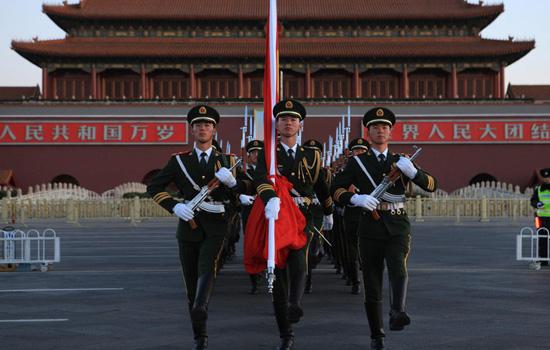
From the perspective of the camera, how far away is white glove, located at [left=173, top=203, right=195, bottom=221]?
5887 millimetres

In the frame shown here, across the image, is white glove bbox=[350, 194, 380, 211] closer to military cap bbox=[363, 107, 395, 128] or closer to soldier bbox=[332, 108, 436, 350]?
soldier bbox=[332, 108, 436, 350]

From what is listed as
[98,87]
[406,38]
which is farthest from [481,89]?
[98,87]

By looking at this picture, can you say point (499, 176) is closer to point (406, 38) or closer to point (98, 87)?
point (406, 38)

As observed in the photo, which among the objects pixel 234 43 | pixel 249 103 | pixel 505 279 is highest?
pixel 234 43

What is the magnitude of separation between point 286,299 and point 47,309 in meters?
2.78

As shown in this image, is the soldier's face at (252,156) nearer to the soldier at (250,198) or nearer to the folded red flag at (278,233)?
the soldier at (250,198)

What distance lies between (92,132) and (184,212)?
28.8 metres

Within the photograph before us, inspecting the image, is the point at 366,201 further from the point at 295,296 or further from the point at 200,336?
the point at 200,336

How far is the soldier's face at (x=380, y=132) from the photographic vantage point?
241 inches

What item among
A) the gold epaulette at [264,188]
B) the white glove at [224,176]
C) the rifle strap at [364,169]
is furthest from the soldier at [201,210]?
the rifle strap at [364,169]

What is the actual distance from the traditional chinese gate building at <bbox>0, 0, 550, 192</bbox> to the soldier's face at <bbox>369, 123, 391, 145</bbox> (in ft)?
91.5

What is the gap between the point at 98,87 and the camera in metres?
36.8

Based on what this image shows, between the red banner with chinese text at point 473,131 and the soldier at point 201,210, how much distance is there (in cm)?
2782

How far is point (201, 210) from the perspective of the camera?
605cm
